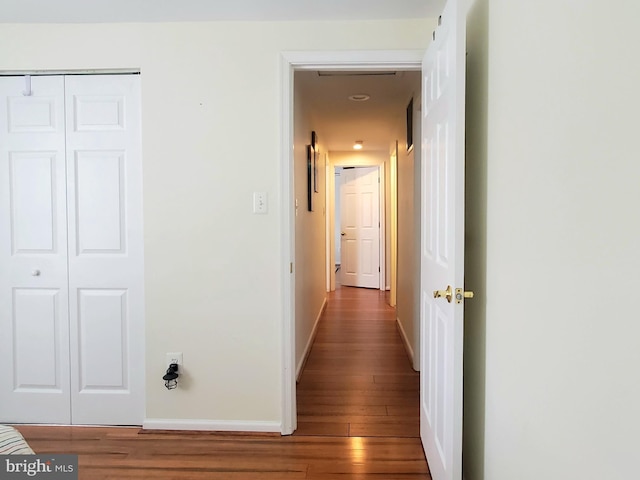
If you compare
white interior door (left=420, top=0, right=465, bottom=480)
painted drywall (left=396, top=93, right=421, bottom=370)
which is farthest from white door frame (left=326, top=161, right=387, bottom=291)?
white interior door (left=420, top=0, right=465, bottom=480)

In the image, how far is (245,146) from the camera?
234 centimetres

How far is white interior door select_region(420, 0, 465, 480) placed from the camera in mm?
1513

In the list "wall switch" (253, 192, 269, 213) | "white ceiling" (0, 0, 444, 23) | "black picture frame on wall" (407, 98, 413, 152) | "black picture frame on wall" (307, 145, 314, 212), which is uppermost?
"white ceiling" (0, 0, 444, 23)

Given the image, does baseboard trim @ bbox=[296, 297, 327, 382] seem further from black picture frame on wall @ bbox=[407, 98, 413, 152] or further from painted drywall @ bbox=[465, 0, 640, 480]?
black picture frame on wall @ bbox=[407, 98, 413, 152]

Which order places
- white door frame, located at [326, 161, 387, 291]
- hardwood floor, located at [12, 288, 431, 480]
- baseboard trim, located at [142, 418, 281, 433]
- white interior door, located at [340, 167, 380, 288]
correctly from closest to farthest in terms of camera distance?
hardwood floor, located at [12, 288, 431, 480] < baseboard trim, located at [142, 418, 281, 433] < white door frame, located at [326, 161, 387, 291] < white interior door, located at [340, 167, 380, 288]

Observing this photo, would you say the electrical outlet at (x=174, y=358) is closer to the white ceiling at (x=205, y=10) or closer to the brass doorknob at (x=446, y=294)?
the brass doorknob at (x=446, y=294)

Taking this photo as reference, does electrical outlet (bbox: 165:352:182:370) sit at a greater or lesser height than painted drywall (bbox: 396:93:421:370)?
lesser

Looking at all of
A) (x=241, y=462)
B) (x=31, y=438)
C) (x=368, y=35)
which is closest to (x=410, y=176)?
(x=368, y=35)

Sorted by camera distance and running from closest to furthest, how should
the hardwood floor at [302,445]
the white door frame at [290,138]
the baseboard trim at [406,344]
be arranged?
the hardwood floor at [302,445] → the white door frame at [290,138] → the baseboard trim at [406,344]

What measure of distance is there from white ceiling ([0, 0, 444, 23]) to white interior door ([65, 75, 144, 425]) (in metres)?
0.31

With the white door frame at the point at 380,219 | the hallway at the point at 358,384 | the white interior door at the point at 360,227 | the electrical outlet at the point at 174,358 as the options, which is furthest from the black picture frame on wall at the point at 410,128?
the white interior door at the point at 360,227

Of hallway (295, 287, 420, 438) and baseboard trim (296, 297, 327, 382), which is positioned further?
baseboard trim (296, 297, 327, 382)

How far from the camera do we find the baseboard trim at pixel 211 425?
2379 millimetres

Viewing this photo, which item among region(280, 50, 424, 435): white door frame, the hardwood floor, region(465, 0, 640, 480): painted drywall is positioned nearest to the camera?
region(465, 0, 640, 480): painted drywall
